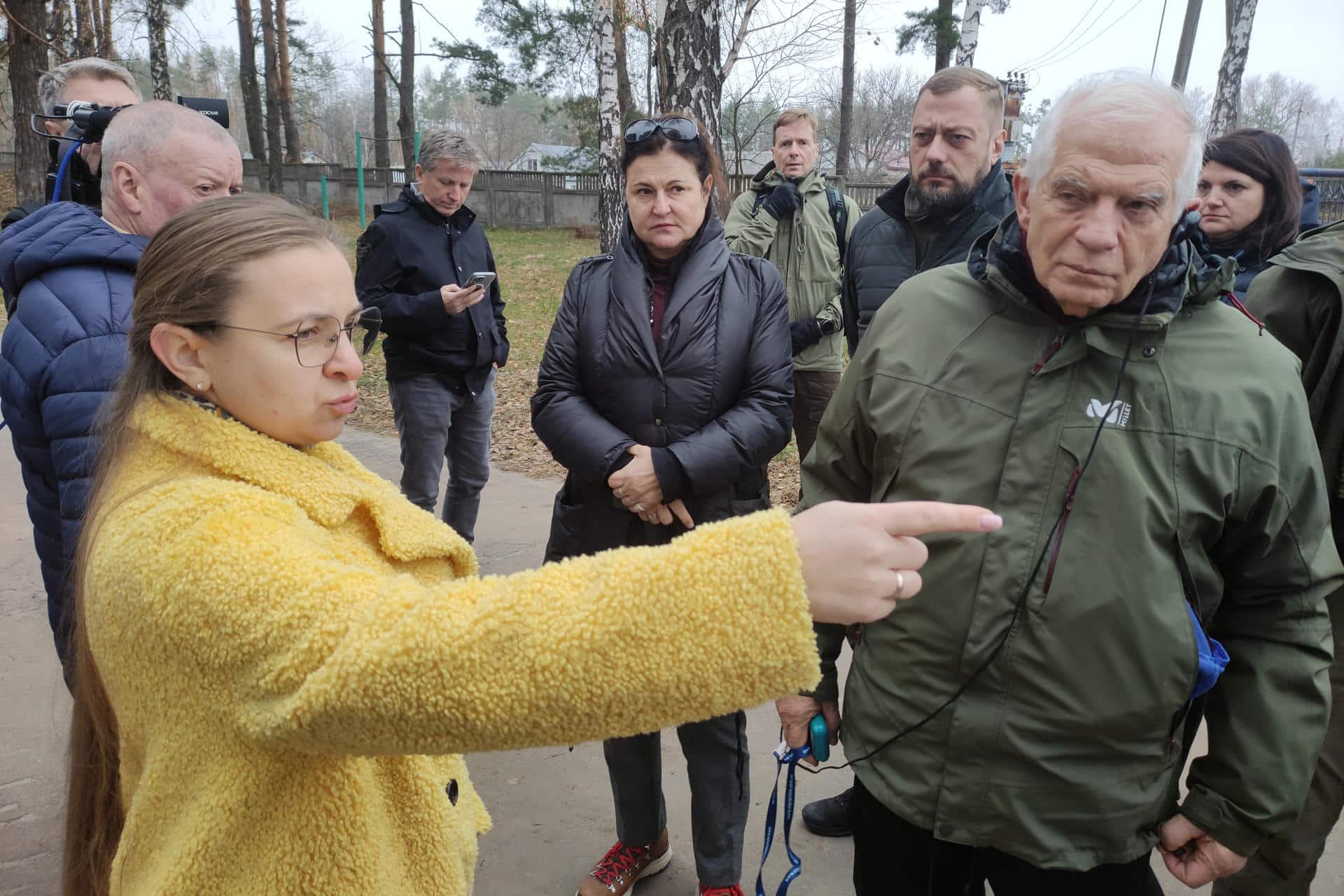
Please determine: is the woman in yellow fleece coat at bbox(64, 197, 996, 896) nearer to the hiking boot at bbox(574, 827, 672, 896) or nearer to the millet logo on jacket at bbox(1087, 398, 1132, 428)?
the millet logo on jacket at bbox(1087, 398, 1132, 428)

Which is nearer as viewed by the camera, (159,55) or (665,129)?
(665,129)

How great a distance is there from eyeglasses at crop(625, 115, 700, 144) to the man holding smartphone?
1852 millimetres

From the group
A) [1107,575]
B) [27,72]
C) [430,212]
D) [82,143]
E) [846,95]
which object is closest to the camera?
[1107,575]

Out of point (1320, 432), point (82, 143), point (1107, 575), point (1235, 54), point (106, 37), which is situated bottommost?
point (1107, 575)

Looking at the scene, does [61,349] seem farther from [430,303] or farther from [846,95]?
[846,95]

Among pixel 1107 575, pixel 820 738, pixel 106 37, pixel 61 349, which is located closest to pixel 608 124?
pixel 61 349

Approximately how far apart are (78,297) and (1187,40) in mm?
16848

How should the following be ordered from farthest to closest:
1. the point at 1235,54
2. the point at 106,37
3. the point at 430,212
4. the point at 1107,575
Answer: the point at 106,37, the point at 1235,54, the point at 430,212, the point at 1107,575

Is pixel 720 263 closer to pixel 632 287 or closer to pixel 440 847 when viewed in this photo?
pixel 632 287

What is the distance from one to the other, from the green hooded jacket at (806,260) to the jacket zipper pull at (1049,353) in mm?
2920

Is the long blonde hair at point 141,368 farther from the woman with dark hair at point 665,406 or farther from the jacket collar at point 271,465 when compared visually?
the woman with dark hair at point 665,406

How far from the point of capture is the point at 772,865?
291 centimetres

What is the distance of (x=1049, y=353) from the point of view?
5.47 ft

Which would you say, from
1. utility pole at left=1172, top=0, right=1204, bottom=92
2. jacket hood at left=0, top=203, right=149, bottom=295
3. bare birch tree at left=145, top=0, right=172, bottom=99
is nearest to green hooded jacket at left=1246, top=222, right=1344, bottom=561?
jacket hood at left=0, top=203, right=149, bottom=295
